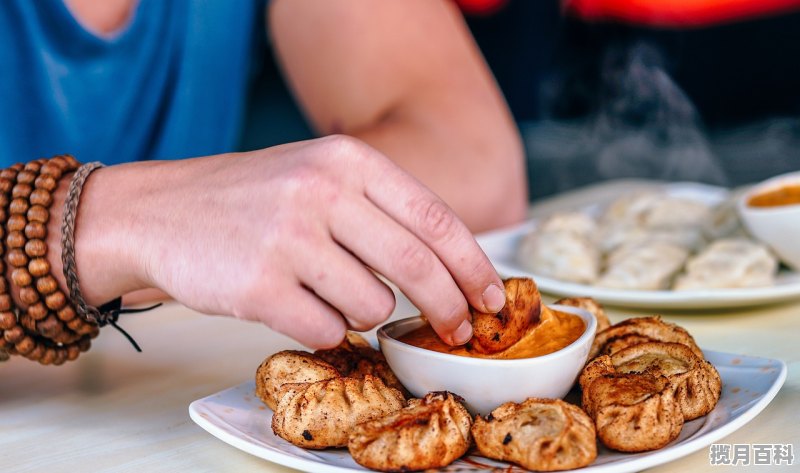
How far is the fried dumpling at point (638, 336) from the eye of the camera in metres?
1.01

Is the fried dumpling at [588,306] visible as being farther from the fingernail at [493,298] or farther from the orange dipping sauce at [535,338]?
the fingernail at [493,298]

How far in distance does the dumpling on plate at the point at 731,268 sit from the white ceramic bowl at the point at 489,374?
20.9 inches

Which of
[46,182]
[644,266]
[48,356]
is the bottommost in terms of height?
[644,266]

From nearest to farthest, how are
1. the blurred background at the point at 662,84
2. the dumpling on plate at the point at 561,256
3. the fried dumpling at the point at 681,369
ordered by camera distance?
the fried dumpling at the point at 681,369 < the dumpling on plate at the point at 561,256 < the blurred background at the point at 662,84

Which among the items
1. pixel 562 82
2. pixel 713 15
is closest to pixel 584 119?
pixel 562 82

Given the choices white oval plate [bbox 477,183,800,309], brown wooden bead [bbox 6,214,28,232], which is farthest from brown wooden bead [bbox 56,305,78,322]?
white oval plate [bbox 477,183,800,309]

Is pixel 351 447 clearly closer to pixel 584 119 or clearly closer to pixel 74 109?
pixel 74 109

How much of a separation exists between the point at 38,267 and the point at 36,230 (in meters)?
0.04

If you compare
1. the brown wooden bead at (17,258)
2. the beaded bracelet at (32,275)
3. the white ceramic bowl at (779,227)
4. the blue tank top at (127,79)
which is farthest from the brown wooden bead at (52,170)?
the white ceramic bowl at (779,227)

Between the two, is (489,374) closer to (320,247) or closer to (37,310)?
(320,247)

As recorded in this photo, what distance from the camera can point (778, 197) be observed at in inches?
60.2

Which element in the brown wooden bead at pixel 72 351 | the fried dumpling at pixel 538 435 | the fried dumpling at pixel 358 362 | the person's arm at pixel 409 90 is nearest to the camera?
the fried dumpling at pixel 538 435

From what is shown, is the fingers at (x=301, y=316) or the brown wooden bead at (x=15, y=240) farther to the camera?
the brown wooden bead at (x=15, y=240)

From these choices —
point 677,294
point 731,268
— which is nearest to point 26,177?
point 677,294
